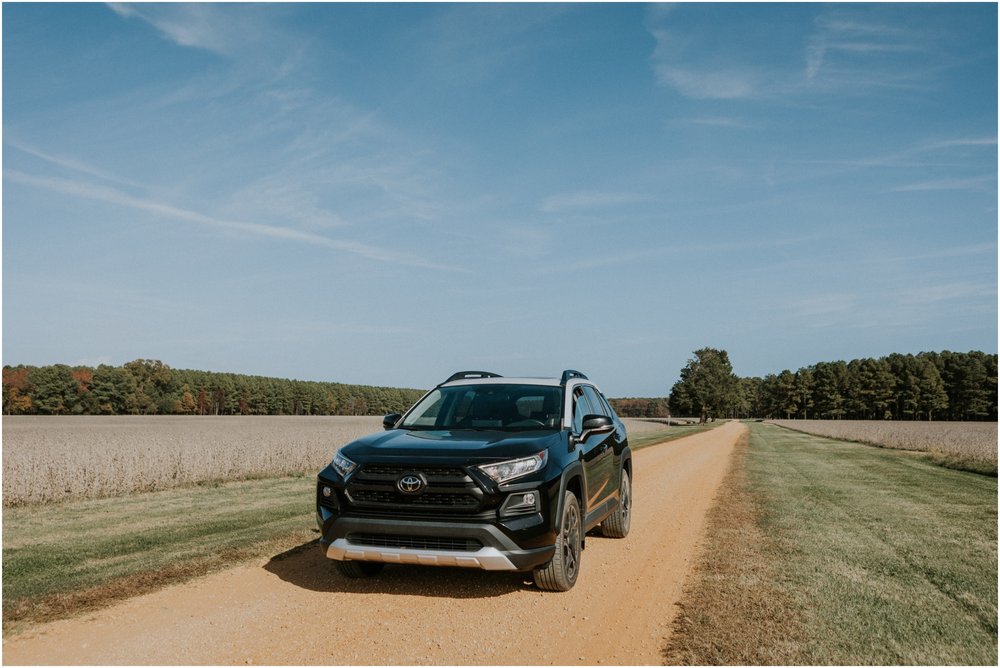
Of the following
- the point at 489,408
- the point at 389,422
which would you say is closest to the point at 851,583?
the point at 489,408

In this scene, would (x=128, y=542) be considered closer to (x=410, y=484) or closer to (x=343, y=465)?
(x=343, y=465)

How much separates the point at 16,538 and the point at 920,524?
12197 millimetres

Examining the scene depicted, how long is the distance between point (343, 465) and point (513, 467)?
4.87 feet

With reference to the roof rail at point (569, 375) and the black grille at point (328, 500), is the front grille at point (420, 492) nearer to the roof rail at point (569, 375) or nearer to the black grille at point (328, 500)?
the black grille at point (328, 500)

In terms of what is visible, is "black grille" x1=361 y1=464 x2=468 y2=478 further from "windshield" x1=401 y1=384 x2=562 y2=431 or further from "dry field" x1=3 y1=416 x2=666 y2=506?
"dry field" x1=3 y1=416 x2=666 y2=506

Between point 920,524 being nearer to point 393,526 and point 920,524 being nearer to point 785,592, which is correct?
point 785,592

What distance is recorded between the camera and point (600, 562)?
730cm

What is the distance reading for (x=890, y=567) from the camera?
716cm

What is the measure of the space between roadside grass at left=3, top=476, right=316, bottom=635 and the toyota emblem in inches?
101

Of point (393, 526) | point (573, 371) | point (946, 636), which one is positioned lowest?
point (946, 636)

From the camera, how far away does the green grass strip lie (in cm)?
488

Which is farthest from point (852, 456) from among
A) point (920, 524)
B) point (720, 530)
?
point (720, 530)

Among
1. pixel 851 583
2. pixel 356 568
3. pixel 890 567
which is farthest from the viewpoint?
pixel 890 567

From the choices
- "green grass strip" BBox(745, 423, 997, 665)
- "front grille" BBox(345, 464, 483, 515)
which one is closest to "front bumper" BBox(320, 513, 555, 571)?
"front grille" BBox(345, 464, 483, 515)
